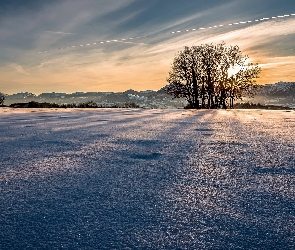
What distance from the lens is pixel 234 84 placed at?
2600 cm

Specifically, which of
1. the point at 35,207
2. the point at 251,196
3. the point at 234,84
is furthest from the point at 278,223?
the point at 234,84

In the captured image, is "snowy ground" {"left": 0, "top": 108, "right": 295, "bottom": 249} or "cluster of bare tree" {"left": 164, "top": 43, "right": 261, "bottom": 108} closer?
"snowy ground" {"left": 0, "top": 108, "right": 295, "bottom": 249}

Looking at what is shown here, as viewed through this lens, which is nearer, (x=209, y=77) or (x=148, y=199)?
(x=148, y=199)

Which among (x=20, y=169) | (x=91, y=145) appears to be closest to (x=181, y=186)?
(x=20, y=169)

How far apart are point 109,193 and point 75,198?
7.4 inches

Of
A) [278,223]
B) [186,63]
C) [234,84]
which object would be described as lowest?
[278,223]

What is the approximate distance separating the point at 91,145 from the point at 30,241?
213 cm

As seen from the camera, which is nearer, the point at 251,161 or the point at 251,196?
the point at 251,196

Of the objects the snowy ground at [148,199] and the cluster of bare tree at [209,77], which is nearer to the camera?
the snowy ground at [148,199]

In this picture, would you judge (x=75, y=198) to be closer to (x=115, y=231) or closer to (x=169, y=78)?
(x=115, y=231)

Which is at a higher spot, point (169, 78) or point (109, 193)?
point (169, 78)

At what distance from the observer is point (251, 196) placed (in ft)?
4.97

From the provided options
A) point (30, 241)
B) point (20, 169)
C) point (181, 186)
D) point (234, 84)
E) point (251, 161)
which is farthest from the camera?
point (234, 84)

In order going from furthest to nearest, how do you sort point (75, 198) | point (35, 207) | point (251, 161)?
point (251, 161)
point (75, 198)
point (35, 207)
